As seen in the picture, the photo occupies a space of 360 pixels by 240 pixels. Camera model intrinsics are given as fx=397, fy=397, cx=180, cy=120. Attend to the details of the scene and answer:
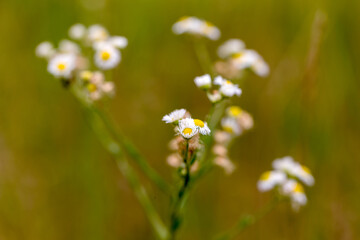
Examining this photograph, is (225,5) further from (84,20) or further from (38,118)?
(38,118)

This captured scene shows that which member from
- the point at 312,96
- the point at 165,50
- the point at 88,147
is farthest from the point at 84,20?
the point at 312,96

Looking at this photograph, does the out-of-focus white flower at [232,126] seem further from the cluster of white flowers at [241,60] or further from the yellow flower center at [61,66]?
the yellow flower center at [61,66]

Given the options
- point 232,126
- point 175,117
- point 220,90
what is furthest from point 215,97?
point 232,126

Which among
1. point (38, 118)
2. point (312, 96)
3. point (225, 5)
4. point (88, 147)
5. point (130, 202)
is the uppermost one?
point (225, 5)

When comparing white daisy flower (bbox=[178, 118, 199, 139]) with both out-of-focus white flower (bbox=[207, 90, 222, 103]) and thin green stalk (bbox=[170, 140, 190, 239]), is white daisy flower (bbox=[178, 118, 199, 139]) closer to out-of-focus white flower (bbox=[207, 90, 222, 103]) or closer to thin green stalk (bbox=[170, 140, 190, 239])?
thin green stalk (bbox=[170, 140, 190, 239])

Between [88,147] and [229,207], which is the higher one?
[88,147]

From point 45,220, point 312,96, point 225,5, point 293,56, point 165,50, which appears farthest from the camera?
point 225,5

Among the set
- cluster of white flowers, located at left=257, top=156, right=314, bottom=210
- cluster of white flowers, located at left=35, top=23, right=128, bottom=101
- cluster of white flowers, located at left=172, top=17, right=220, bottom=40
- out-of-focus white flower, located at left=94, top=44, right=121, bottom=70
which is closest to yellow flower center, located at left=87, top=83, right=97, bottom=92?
cluster of white flowers, located at left=35, top=23, right=128, bottom=101

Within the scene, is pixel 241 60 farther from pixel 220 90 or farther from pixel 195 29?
pixel 220 90

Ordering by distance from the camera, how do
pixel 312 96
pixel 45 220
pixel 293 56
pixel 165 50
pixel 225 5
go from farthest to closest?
pixel 225 5 < pixel 165 50 < pixel 293 56 < pixel 45 220 < pixel 312 96
